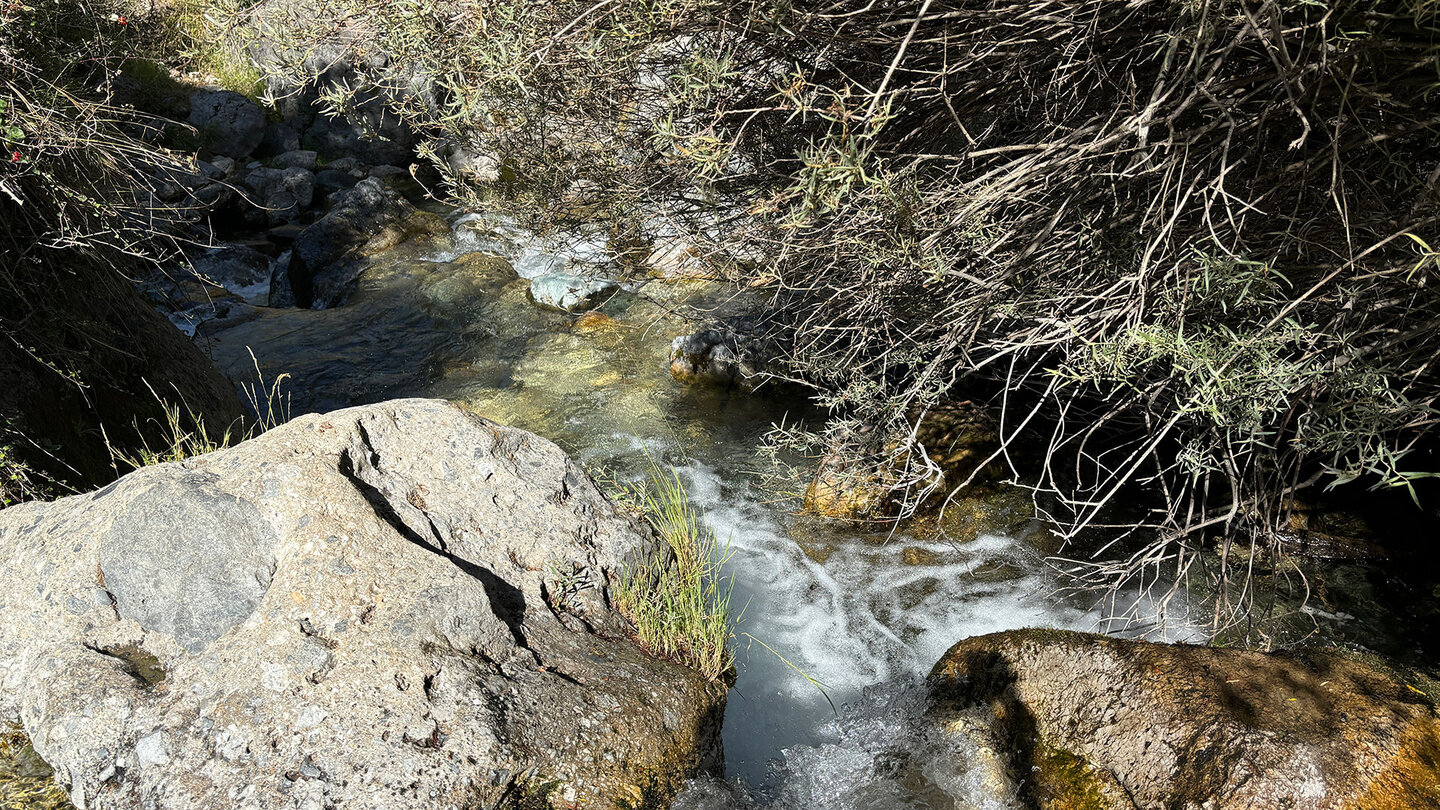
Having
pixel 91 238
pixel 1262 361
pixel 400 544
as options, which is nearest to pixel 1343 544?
pixel 1262 361

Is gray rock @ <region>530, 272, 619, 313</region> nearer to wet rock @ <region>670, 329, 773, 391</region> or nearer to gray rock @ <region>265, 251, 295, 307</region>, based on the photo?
wet rock @ <region>670, 329, 773, 391</region>

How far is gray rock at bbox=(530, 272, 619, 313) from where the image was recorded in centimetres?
871

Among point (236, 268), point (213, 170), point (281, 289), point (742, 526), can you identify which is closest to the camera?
point (742, 526)

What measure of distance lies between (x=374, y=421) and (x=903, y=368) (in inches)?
139

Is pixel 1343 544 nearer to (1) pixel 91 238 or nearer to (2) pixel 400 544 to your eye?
(2) pixel 400 544

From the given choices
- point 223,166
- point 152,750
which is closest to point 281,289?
point 223,166

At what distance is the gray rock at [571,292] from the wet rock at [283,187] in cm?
564

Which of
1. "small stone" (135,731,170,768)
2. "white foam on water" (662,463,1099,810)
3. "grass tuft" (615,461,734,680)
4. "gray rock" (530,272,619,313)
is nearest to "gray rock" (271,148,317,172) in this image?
"gray rock" (530,272,619,313)

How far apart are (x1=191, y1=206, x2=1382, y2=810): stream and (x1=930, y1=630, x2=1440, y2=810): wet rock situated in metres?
0.28

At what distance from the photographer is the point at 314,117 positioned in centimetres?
1455

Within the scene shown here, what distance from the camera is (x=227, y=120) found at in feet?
44.0

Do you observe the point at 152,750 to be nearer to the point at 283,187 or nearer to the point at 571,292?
the point at 571,292

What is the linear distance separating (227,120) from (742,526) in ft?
40.9

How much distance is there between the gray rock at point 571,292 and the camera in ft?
28.6
